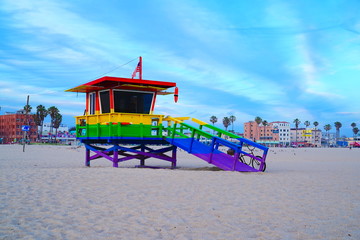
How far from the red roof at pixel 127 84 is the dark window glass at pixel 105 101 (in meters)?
0.30

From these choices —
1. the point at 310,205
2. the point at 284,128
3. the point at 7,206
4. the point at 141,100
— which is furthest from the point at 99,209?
the point at 284,128

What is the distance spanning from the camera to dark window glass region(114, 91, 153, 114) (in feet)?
54.7

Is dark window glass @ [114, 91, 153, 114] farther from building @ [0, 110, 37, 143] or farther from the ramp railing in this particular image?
building @ [0, 110, 37, 143]

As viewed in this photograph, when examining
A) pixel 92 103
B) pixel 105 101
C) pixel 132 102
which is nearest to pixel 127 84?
pixel 132 102

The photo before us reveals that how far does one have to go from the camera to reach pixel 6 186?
9.31m

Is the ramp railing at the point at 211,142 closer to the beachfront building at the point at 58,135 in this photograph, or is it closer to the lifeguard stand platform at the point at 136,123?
the lifeguard stand platform at the point at 136,123

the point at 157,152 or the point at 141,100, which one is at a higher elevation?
the point at 141,100

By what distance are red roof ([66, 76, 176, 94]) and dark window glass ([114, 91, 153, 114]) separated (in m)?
0.31

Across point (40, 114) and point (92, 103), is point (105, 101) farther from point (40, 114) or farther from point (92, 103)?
point (40, 114)

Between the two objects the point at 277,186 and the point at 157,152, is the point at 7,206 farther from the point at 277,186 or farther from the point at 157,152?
the point at 157,152

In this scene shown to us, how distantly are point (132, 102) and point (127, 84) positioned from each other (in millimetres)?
998

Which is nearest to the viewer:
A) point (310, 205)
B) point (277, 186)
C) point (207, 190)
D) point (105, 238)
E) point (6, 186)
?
point (105, 238)

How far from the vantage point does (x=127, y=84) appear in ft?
53.7

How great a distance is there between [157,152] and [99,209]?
11.1 metres
